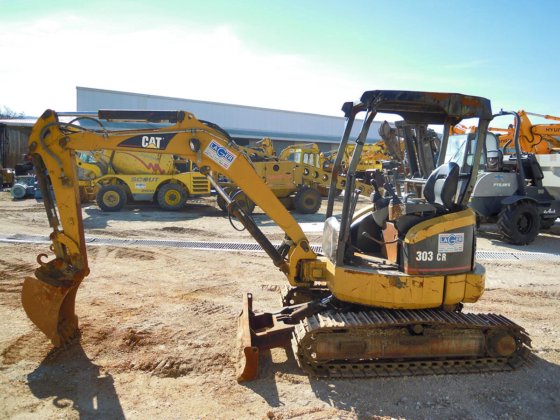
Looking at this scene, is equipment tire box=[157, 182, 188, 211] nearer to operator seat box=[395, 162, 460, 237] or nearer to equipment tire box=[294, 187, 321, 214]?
equipment tire box=[294, 187, 321, 214]

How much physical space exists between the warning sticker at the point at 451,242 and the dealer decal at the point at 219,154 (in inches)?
81.8

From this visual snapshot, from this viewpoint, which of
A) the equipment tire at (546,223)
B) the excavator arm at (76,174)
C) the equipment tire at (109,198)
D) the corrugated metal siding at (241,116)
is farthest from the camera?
the corrugated metal siding at (241,116)

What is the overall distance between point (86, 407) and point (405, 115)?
3801 mm

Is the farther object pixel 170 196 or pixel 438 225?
pixel 170 196

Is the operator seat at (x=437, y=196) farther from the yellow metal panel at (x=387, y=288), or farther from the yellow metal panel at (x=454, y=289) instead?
the yellow metal panel at (x=454, y=289)

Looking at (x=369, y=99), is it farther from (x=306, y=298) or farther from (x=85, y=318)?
(x=85, y=318)

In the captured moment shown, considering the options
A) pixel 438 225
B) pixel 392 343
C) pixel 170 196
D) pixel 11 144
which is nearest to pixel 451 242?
pixel 438 225

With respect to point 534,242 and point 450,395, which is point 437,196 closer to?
point 450,395

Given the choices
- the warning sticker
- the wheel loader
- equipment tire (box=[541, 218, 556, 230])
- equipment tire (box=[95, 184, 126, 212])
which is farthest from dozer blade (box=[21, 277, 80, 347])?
equipment tire (box=[541, 218, 556, 230])

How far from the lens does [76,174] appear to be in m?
4.24

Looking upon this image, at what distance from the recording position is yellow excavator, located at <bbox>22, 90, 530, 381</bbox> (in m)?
3.87

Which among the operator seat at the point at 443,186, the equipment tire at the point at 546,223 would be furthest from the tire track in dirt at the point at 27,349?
the equipment tire at the point at 546,223

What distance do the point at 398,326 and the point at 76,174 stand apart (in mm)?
3365

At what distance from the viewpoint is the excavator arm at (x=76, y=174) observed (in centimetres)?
411
